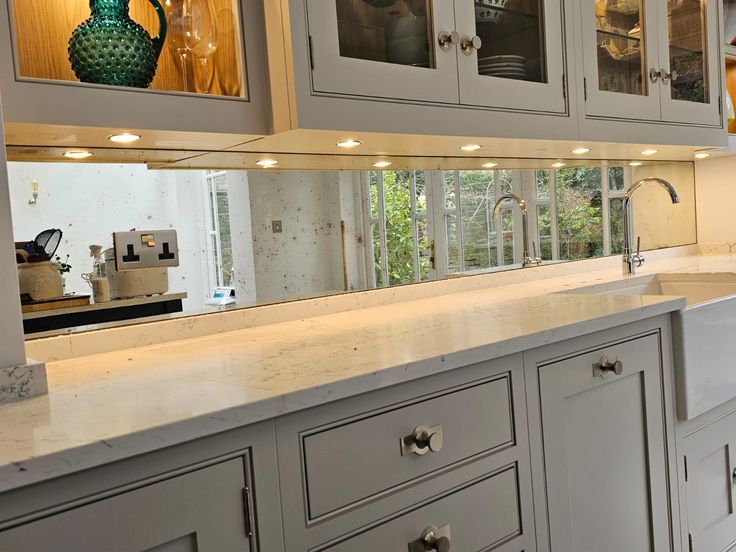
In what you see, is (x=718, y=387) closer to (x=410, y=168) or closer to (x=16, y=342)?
(x=410, y=168)

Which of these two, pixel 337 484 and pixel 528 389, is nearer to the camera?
pixel 337 484

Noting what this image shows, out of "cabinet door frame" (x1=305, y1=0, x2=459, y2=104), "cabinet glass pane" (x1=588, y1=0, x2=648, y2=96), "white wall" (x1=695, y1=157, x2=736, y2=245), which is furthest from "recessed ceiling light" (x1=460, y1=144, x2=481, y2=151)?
"white wall" (x1=695, y1=157, x2=736, y2=245)

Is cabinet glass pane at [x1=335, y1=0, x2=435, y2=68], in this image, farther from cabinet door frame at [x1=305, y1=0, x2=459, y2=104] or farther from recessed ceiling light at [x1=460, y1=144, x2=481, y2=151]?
recessed ceiling light at [x1=460, y1=144, x2=481, y2=151]

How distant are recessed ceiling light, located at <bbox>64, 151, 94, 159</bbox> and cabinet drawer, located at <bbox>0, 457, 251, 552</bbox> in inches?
30.5

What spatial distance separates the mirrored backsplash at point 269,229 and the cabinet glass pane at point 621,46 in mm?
408

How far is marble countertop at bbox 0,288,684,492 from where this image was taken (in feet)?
2.46

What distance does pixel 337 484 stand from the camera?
0.96 m

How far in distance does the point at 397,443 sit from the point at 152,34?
0.94 meters

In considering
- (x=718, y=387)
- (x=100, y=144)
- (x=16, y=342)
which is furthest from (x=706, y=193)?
(x=16, y=342)

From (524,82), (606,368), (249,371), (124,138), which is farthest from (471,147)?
(249,371)

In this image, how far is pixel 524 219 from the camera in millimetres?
2262

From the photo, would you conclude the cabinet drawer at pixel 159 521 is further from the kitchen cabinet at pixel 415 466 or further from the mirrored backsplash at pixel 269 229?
the mirrored backsplash at pixel 269 229

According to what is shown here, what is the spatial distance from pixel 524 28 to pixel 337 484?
4.27ft

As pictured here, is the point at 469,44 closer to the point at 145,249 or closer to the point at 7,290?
the point at 145,249
